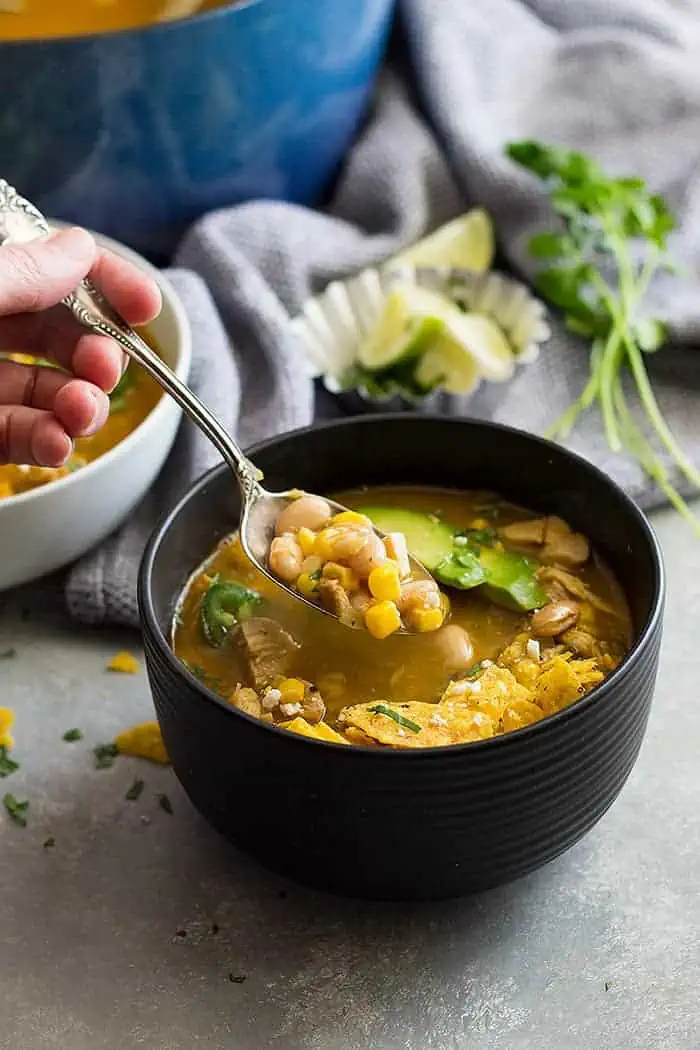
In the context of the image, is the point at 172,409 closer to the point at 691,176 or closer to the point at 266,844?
the point at 266,844

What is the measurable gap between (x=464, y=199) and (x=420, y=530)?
1111 millimetres

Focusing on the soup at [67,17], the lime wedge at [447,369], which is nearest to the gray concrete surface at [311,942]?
the lime wedge at [447,369]

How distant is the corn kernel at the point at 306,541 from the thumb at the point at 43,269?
1.32 ft

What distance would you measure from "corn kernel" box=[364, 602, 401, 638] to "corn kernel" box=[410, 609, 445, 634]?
0.09 ft

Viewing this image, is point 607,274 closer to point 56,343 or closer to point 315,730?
point 56,343

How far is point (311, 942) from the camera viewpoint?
5.23ft

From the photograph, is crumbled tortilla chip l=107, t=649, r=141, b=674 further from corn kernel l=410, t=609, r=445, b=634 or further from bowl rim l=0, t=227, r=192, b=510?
corn kernel l=410, t=609, r=445, b=634

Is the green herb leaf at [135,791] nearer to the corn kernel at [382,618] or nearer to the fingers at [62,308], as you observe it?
the corn kernel at [382,618]

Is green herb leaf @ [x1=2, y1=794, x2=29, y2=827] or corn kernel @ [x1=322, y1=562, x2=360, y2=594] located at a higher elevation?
corn kernel @ [x1=322, y1=562, x2=360, y2=594]

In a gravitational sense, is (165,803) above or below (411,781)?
below

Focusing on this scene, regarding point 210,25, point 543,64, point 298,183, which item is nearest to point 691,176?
point 543,64

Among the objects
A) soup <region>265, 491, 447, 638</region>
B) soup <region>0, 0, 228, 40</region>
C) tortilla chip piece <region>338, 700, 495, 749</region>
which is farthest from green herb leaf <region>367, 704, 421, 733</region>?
soup <region>0, 0, 228, 40</region>

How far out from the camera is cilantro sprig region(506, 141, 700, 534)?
2.32m

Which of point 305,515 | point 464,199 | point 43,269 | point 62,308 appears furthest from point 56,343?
point 464,199
